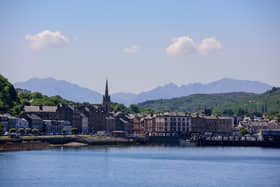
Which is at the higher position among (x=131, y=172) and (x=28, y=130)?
(x=28, y=130)

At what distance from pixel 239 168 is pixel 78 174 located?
2533 centimetres

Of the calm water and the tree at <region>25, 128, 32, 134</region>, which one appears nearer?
the calm water

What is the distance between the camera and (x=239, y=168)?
107 meters

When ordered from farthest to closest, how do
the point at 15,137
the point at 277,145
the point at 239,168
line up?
the point at 277,145
the point at 15,137
the point at 239,168

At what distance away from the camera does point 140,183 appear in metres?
81.8

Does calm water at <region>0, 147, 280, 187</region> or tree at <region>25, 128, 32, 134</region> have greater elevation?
tree at <region>25, 128, 32, 134</region>

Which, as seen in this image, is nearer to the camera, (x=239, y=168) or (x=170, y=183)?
(x=170, y=183)

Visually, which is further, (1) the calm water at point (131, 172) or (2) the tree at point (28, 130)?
(2) the tree at point (28, 130)

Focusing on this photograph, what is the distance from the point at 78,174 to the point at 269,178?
20.4m

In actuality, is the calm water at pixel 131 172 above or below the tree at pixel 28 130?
below

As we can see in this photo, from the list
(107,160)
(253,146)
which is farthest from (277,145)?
(107,160)

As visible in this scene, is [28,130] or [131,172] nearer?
[131,172]

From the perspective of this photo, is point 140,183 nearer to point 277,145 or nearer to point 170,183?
point 170,183

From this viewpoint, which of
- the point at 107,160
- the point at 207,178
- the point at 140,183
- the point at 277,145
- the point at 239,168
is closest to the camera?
the point at 140,183
